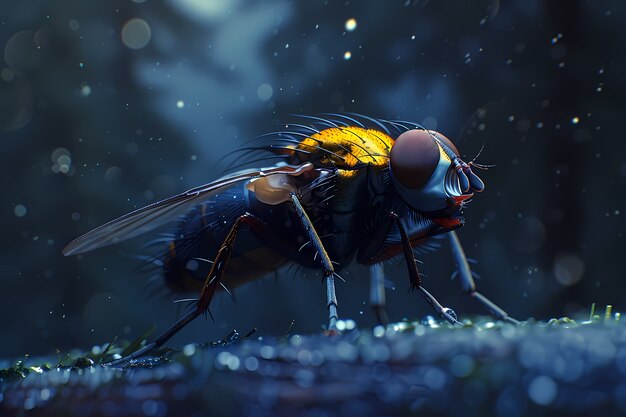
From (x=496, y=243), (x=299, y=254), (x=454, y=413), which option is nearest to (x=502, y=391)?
(x=454, y=413)

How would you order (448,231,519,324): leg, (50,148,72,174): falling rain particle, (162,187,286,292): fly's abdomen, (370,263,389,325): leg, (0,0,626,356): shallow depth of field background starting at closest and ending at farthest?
(162,187,286,292): fly's abdomen
(448,231,519,324): leg
(370,263,389,325): leg
(0,0,626,356): shallow depth of field background
(50,148,72,174): falling rain particle

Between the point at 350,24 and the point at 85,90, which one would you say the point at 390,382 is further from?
the point at 85,90

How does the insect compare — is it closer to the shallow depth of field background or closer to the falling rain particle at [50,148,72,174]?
the shallow depth of field background

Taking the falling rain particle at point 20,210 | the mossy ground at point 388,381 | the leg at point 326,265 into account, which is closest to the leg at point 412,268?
the leg at point 326,265

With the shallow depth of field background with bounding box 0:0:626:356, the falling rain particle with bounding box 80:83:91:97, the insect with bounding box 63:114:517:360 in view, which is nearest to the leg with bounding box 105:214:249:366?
the insect with bounding box 63:114:517:360

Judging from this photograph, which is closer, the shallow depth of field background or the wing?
the wing

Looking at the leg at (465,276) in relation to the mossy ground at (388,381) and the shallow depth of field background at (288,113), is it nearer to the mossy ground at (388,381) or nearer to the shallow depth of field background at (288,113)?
the shallow depth of field background at (288,113)

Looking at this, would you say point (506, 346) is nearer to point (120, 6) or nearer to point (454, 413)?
point (454, 413)
